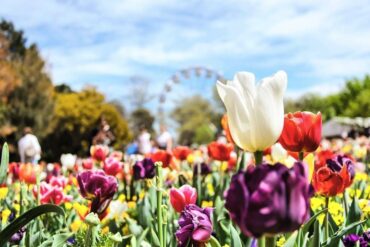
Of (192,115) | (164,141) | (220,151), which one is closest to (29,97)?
(164,141)

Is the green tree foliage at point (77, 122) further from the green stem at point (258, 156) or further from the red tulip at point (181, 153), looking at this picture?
the green stem at point (258, 156)

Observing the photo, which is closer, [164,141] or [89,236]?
[89,236]

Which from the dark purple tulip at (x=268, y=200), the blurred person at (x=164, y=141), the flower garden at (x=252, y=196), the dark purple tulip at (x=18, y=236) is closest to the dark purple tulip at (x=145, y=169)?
the flower garden at (x=252, y=196)

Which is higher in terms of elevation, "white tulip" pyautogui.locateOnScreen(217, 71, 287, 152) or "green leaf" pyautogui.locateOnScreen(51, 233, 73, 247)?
"white tulip" pyautogui.locateOnScreen(217, 71, 287, 152)

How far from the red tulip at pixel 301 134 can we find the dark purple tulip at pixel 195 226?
13.6 inches

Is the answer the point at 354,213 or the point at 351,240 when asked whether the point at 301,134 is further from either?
the point at 354,213

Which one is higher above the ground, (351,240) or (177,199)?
(177,199)

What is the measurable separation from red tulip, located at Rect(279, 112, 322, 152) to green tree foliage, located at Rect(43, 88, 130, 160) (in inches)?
1175

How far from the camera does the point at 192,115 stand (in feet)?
232

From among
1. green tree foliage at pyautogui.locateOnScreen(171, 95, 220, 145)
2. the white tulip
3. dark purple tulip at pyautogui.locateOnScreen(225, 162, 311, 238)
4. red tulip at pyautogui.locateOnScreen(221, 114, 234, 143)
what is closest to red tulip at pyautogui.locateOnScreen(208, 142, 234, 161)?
red tulip at pyautogui.locateOnScreen(221, 114, 234, 143)

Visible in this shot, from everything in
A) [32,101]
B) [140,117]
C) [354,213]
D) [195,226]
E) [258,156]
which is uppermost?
[32,101]

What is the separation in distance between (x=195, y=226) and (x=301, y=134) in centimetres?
46

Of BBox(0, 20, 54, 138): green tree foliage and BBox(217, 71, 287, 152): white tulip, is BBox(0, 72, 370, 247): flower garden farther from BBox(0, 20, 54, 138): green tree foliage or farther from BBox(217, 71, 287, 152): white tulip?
BBox(0, 20, 54, 138): green tree foliage

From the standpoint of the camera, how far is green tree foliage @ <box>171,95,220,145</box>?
69.1m
